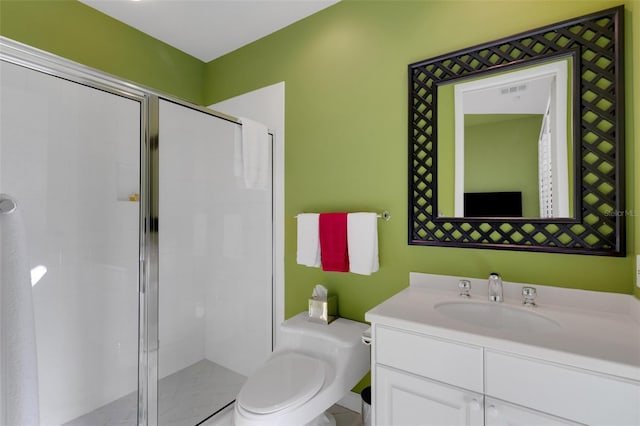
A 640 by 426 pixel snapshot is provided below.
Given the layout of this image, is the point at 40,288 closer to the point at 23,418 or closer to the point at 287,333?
the point at 23,418

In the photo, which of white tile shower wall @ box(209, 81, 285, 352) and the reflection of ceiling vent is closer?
the reflection of ceiling vent

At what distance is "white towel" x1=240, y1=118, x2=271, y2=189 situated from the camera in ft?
6.56

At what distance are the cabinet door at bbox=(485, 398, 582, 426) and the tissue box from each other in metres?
0.94

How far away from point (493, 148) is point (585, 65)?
44 cm

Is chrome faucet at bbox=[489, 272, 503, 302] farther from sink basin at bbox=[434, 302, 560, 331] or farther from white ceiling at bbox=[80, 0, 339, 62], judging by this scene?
white ceiling at bbox=[80, 0, 339, 62]

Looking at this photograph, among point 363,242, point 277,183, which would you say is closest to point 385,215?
point 363,242

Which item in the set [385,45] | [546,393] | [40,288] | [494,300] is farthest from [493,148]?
[40,288]

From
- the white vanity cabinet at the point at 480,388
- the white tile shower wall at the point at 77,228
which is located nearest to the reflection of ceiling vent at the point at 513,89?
the white vanity cabinet at the point at 480,388

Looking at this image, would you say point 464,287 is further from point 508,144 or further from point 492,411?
point 508,144

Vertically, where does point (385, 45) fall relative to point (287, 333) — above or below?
above

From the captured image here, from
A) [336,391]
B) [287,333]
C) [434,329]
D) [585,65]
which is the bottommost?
[336,391]

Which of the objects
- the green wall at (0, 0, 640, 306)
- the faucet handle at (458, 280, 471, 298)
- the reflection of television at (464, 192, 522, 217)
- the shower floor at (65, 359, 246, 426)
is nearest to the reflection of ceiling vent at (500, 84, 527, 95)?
the green wall at (0, 0, 640, 306)

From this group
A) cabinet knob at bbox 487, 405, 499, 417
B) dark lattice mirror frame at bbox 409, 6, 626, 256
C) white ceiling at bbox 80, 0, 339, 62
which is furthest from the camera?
white ceiling at bbox 80, 0, 339, 62

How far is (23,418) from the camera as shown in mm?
830
